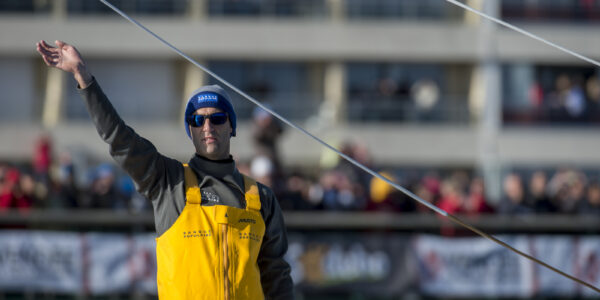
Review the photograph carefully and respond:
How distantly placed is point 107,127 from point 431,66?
2824cm

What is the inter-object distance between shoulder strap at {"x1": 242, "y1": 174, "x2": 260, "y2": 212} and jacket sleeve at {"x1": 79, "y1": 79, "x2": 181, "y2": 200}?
14.7 inches

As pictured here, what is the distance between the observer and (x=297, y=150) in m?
30.2

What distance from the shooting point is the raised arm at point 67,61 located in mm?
4223

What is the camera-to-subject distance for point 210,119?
4555 millimetres

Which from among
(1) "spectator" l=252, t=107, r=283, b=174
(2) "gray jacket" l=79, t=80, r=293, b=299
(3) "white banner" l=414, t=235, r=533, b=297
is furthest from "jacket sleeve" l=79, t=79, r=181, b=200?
(1) "spectator" l=252, t=107, r=283, b=174

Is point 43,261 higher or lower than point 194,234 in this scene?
lower

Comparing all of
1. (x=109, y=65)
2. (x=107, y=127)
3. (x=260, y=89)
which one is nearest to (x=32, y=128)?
(x=109, y=65)

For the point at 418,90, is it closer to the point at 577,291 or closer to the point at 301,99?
the point at 301,99

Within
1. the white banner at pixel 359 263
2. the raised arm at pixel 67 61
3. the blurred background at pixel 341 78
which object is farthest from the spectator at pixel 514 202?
A: the blurred background at pixel 341 78

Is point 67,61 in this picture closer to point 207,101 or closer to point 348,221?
point 207,101

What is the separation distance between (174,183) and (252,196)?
39 centimetres

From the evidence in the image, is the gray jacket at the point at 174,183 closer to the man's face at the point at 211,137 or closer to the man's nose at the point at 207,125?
the man's face at the point at 211,137

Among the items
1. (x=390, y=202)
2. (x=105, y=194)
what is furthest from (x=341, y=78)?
(x=105, y=194)

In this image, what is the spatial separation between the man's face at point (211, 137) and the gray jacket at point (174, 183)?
0.15 ft
